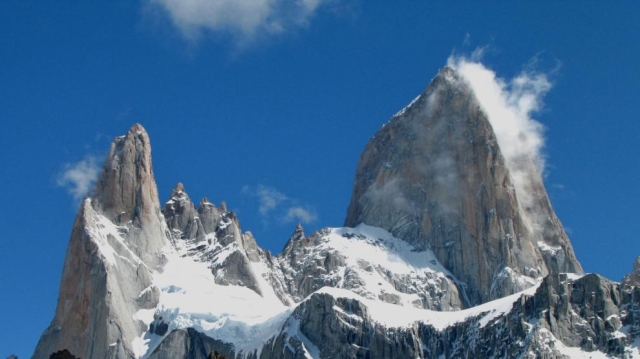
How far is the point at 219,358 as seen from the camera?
10444 cm

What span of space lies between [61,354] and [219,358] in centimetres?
1211

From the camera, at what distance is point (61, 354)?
338 ft
